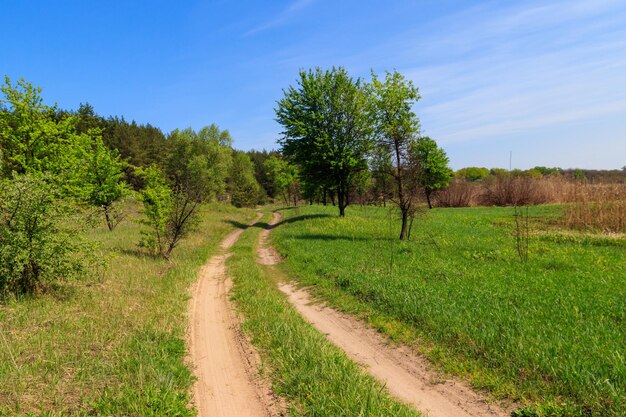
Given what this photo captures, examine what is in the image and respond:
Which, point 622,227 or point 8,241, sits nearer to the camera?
point 8,241

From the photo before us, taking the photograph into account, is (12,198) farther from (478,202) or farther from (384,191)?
(478,202)

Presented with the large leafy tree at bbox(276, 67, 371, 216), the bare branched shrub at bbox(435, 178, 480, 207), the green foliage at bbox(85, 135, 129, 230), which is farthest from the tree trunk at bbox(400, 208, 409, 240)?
the bare branched shrub at bbox(435, 178, 480, 207)

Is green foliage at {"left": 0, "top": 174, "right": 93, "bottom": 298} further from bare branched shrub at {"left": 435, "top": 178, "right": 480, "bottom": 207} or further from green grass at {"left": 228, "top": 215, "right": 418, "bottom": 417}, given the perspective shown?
bare branched shrub at {"left": 435, "top": 178, "right": 480, "bottom": 207}

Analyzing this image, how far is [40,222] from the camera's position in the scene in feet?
30.8

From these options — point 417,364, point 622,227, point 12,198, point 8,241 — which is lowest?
point 417,364

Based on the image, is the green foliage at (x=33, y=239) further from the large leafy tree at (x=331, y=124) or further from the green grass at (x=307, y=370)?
the large leafy tree at (x=331, y=124)

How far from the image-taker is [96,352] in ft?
22.8

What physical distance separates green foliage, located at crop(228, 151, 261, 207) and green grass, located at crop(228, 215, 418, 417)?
6633 centimetres

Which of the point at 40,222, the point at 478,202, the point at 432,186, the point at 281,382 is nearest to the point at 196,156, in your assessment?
the point at 432,186

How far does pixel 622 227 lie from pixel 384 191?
1432cm

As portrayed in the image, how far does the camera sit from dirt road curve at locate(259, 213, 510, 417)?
5629mm

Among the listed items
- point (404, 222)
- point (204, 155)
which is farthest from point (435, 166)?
point (204, 155)

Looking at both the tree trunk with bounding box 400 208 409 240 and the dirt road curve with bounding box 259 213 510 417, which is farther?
the tree trunk with bounding box 400 208 409 240

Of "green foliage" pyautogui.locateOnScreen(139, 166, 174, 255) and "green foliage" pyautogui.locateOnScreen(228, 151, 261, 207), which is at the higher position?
"green foliage" pyautogui.locateOnScreen(228, 151, 261, 207)
